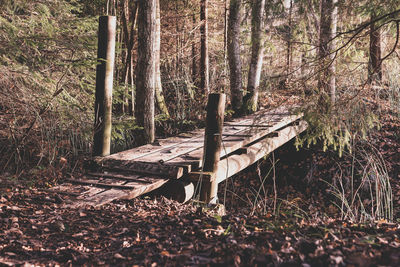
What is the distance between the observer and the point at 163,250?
2771 millimetres

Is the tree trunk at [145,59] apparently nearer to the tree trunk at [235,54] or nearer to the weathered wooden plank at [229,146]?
the weathered wooden plank at [229,146]

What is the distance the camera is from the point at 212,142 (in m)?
4.82

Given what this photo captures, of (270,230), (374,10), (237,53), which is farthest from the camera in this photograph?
(237,53)

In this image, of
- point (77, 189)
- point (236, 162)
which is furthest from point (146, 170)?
point (236, 162)

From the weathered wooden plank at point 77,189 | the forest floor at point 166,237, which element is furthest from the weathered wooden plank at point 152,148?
the forest floor at point 166,237

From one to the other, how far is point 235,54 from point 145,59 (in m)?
4.39

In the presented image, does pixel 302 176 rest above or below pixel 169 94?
below

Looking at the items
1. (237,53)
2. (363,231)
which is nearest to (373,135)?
(237,53)

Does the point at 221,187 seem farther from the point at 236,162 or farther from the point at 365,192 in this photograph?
the point at 365,192

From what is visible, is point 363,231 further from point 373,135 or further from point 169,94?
point 169,94

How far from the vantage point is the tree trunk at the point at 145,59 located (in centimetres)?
A: 648

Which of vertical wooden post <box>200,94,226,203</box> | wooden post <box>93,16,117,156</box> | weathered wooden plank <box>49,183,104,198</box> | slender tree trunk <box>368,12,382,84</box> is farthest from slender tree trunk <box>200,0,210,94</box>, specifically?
weathered wooden plank <box>49,183,104,198</box>

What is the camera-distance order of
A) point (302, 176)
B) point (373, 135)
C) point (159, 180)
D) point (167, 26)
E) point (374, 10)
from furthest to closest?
Answer: point (167, 26)
point (373, 135)
point (302, 176)
point (374, 10)
point (159, 180)

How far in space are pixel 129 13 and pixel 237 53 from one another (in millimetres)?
3855
